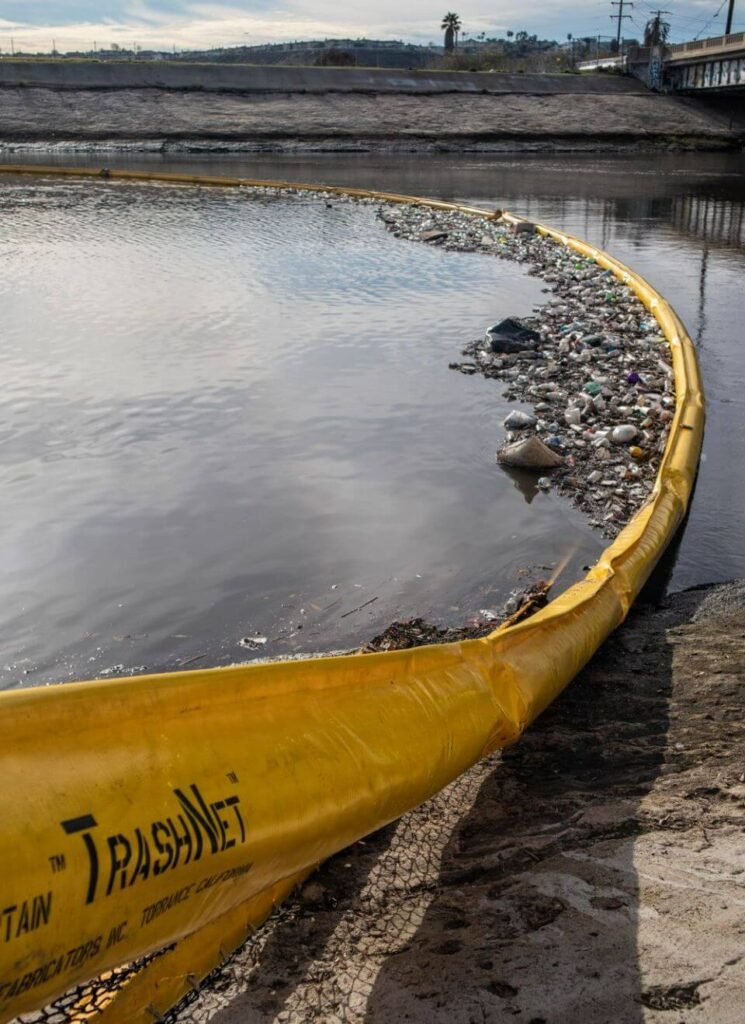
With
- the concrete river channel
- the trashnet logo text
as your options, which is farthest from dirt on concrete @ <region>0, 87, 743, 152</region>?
the trashnet logo text

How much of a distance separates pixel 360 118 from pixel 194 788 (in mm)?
46236

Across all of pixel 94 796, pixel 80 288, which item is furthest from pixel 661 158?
pixel 94 796

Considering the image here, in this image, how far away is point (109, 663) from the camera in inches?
185

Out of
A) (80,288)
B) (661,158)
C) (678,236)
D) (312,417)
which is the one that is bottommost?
(312,417)

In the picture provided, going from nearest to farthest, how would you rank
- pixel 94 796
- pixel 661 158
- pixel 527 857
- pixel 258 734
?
pixel 94 796 < pixel 258 734 < pixel 527 857 < pixel 661 158

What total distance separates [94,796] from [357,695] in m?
0.96

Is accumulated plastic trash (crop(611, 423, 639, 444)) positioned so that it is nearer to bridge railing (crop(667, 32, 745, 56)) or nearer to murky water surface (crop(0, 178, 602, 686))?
murky water surface (crop(0, 178, 602, 686))

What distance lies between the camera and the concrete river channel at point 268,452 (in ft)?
17.1

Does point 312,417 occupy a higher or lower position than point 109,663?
higher

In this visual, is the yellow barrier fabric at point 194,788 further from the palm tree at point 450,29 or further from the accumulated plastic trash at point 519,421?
the palm tree at point 450,29

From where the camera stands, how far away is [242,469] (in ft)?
23.4

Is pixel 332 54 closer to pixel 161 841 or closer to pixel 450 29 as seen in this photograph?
pixel 450 29

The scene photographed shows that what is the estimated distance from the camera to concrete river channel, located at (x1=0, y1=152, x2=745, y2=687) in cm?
521

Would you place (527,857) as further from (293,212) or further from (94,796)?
(293,212)
